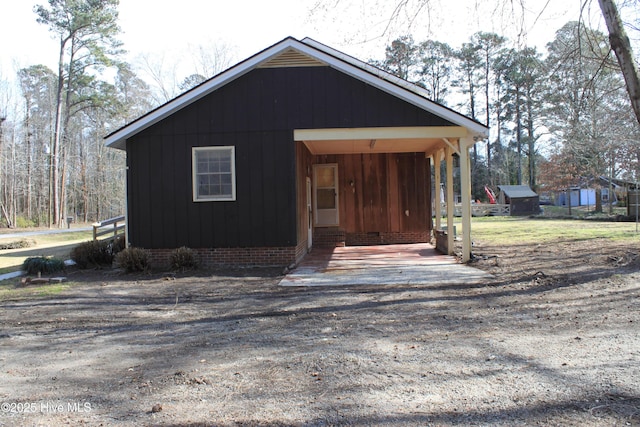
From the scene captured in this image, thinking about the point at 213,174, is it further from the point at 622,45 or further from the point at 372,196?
the point at 622,45

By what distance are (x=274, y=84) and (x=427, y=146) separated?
496cm

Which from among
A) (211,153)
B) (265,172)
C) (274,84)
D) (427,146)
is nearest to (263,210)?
(265,172)

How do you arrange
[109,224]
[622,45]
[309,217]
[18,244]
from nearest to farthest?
[622,45]
[309,217]
[109,224]
[18,244]

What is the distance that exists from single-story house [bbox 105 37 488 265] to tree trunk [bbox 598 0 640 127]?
304 cm

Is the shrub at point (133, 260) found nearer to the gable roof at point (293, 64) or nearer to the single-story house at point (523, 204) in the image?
the gable roof at point (293, 64)

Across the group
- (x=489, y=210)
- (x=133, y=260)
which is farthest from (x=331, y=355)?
(x=489, y=210)

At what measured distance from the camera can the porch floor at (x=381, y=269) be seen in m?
8.01

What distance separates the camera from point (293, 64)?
10.0m

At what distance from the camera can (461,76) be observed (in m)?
48.4

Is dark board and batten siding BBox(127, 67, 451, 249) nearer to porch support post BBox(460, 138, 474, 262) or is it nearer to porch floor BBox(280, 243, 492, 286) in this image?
porch support post BBox(460, 138, 474, 262)

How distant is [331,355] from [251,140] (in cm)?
664

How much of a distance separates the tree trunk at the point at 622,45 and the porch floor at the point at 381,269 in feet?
12.0

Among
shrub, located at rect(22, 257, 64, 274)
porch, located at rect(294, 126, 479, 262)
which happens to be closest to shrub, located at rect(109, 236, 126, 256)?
shrub, located at rect(22, 257, 64, 274)

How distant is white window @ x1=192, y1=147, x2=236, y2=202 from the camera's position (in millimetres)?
10047
